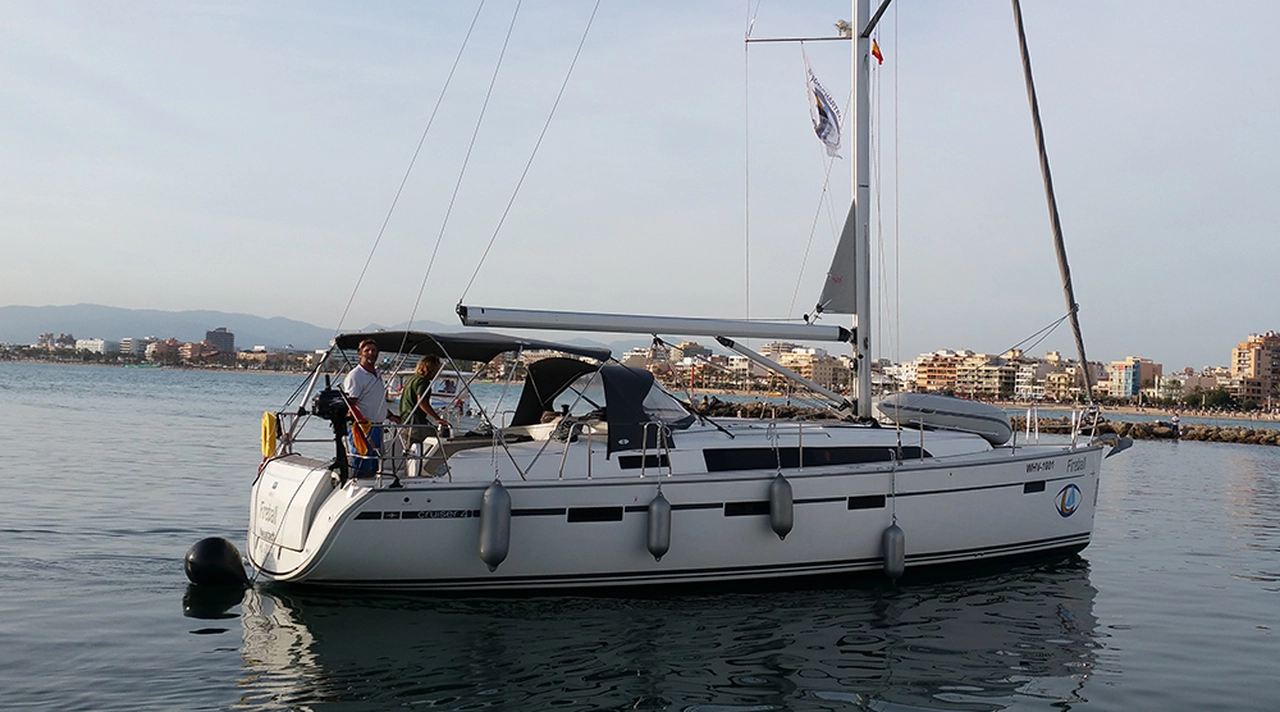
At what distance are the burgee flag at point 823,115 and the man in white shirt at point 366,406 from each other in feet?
19.7

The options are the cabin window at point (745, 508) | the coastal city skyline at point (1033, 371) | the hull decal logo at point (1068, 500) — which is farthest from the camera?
the coastal city skyline at point (1033, 371)

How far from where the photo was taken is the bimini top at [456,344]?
29.3ft

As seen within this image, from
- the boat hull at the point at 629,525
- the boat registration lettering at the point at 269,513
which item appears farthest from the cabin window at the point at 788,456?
the boat registration lettering at the point at 269,513

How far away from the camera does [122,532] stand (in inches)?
458

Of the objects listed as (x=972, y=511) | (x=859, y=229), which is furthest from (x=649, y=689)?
(x=859, y=229)

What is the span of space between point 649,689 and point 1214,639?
17.1 feet

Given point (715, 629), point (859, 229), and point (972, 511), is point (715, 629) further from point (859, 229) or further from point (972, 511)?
point (859, 229)

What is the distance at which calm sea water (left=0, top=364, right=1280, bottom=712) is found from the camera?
657 cm

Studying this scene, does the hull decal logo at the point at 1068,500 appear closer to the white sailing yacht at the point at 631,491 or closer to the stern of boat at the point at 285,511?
the white sailing yacht at the point at 631,491

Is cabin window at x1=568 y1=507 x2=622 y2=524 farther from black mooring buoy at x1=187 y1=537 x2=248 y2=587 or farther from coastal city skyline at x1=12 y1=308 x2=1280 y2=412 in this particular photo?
coastal city skyline at x1=12 y1=308 x2=1280 y2=412

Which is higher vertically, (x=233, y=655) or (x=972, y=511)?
(x=972, y=511)

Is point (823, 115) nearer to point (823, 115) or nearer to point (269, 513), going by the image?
point (823, 115)

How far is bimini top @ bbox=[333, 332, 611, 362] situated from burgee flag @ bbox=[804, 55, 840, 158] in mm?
4330

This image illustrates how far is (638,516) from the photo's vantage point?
28.8 feet
